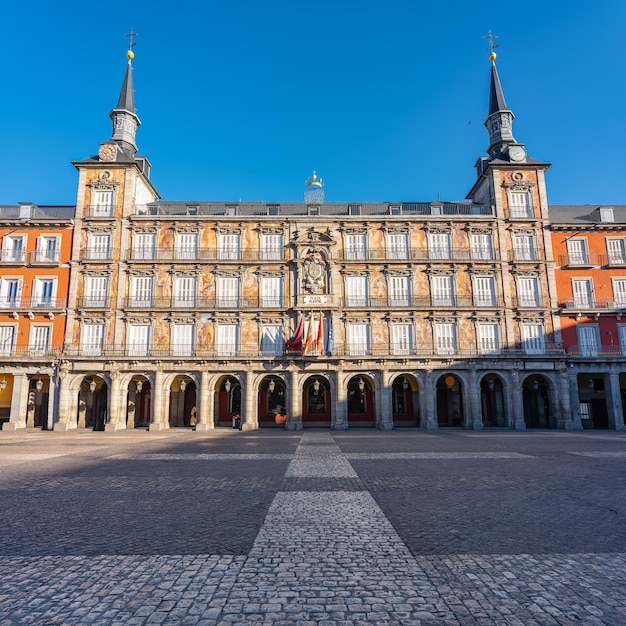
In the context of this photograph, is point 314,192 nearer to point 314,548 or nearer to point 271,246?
point 271,246

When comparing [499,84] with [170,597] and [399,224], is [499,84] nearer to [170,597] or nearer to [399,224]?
[399,224]

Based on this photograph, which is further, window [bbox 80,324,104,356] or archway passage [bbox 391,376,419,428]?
archway passage [bbox 391,376,419,428]

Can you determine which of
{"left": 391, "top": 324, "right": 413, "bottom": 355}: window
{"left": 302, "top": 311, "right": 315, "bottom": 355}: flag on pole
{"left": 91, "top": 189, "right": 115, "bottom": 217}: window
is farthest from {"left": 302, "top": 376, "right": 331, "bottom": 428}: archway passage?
{"left": 91, "top": 189, "right": 115, "bottom": 217}: window

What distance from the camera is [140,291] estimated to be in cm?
3672

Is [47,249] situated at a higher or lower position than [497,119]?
lower

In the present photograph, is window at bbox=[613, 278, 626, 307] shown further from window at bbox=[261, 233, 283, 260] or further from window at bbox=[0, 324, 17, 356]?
window at bbox=[0, 324, 17, 356]

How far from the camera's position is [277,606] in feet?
14.6

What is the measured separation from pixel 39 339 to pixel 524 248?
3997 cm

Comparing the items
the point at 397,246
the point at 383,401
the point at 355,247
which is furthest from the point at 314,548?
the point at 397,246

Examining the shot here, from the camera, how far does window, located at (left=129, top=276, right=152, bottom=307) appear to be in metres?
36.5

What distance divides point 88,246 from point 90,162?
737 centimetres

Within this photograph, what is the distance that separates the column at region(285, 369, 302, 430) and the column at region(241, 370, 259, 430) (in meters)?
2.60

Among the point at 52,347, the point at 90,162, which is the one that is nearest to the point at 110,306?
the point at 52,347

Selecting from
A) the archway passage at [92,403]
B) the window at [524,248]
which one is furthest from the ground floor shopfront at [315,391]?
the window at [524,248]
